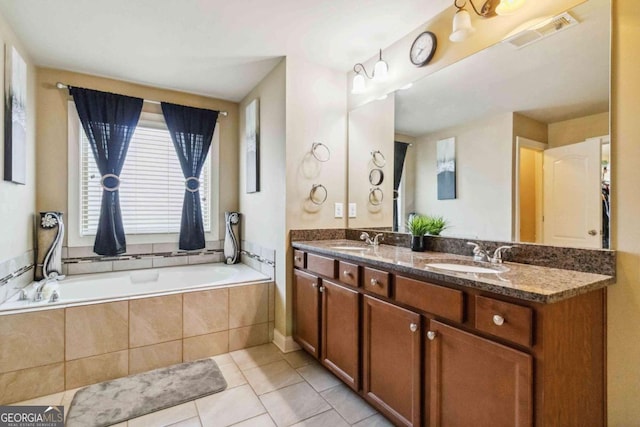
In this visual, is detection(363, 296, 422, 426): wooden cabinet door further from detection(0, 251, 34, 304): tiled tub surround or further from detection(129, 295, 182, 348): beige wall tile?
detection(0, 251, 34, 304): tiled tub surround

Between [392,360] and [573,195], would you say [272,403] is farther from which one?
[573,195]

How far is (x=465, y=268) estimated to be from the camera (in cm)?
147

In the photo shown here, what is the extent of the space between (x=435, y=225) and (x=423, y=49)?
1.15 m

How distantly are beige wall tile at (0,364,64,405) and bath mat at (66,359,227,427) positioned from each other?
17 cm

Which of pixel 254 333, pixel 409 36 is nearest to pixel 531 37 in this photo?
pixel 409 36

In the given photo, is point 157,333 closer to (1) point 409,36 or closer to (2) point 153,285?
(2) point 153,285

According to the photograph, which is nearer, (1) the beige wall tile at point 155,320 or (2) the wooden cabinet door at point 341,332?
(2) the wooden cabinet door at point 341,332

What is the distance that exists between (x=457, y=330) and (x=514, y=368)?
0.75 ft

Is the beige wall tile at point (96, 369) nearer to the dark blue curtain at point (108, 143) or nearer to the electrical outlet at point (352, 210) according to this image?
the dark blue curtain at point (108, 143)

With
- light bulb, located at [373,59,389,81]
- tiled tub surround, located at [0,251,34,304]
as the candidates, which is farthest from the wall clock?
tiled tub surround, located at [0,251,34,304]

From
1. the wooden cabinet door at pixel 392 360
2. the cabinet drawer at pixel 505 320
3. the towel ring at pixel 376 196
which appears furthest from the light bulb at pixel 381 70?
the cabinet drawer at pixel 505 320

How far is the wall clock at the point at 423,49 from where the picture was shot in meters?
1.98

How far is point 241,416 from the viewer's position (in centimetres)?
174

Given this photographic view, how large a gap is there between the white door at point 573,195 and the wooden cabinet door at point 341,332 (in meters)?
1.05
